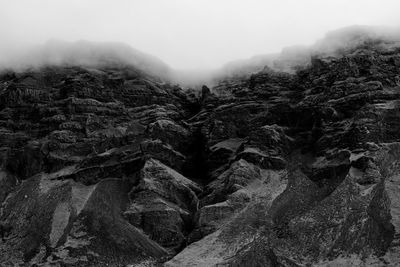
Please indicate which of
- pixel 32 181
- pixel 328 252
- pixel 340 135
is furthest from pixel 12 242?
pixel 340 135

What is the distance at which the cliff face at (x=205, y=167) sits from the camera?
11112 cm

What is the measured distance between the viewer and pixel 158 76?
18800 cm

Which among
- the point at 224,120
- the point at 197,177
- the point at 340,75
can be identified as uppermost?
the point at 340,75

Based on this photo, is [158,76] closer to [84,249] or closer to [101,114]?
[101,114]

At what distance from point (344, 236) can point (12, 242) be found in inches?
2330

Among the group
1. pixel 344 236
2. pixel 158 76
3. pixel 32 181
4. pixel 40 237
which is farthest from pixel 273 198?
pixel 158 76

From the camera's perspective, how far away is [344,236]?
10750cm

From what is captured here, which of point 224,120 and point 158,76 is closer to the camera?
point 224,120

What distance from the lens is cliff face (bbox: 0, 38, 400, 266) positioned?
11112 cm

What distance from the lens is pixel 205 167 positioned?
155250 millimetres

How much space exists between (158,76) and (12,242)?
80.2 metres

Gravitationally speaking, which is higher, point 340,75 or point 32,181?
point 340,75

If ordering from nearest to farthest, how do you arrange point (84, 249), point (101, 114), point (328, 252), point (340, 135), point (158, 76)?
point (328, 252) → point (84, 249) → point (340, 135) → point (101, 114) → point (158, 76)

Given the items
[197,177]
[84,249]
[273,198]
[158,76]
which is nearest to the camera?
[84,249]
